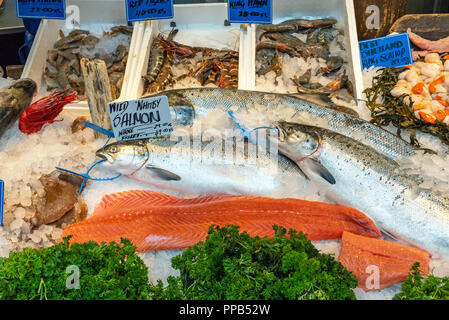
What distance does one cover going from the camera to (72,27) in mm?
3875

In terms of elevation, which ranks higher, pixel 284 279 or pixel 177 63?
pixel 177 63

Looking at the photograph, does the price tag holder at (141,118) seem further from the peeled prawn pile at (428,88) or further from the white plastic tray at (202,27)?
the peeled prawn pile at (428,88)

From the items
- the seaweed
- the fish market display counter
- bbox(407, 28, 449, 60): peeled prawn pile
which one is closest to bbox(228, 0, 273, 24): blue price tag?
Answer: the fish market display counter

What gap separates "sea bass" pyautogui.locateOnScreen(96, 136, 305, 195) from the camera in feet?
8.21

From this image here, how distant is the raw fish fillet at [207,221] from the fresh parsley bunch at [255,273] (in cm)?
45

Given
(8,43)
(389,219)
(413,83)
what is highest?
(8,43)

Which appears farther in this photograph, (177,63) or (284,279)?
(177,63)

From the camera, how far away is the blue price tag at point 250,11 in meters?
3.31

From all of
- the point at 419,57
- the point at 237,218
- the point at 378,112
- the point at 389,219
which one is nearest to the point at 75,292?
the point at 237,218

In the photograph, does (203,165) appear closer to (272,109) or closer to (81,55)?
(272,109)

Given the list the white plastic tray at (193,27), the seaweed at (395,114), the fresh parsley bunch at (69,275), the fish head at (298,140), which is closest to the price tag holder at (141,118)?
the fish head at (298,140)
